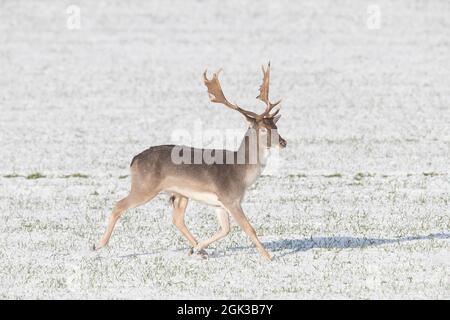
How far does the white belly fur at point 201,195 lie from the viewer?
394 inches

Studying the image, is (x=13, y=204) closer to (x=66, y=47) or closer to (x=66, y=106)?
(x=66, y=106)

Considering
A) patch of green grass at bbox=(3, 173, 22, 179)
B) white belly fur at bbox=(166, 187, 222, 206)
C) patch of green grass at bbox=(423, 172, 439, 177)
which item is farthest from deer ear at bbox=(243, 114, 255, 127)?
patch of green grass at bbox=(3, 173, 22, 179)

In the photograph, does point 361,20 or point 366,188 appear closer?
point 366,188

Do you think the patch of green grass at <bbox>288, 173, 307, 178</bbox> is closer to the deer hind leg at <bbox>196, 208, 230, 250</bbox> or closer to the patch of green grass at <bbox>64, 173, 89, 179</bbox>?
the patch of green grass at <bbox>64, 173, 89, 179</bbox>

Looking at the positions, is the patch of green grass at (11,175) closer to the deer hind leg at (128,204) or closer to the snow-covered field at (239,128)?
the snow-covered field at (239,128)

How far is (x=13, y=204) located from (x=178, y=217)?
4805 mm

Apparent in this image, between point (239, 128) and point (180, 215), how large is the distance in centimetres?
1522

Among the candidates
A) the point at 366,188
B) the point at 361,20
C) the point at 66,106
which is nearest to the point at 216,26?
the point at 361,20

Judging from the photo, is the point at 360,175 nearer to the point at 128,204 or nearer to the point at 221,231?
the point at 221,231

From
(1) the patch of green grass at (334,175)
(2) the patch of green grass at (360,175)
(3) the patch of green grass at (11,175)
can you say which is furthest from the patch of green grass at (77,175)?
(2) the patch of green grass at (360,175)

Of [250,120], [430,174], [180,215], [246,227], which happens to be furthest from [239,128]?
[246,227]

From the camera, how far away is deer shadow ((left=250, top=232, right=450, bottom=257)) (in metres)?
10.6

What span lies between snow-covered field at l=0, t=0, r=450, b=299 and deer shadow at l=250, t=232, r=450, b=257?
0.03 m

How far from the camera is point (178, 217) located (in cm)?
1062
